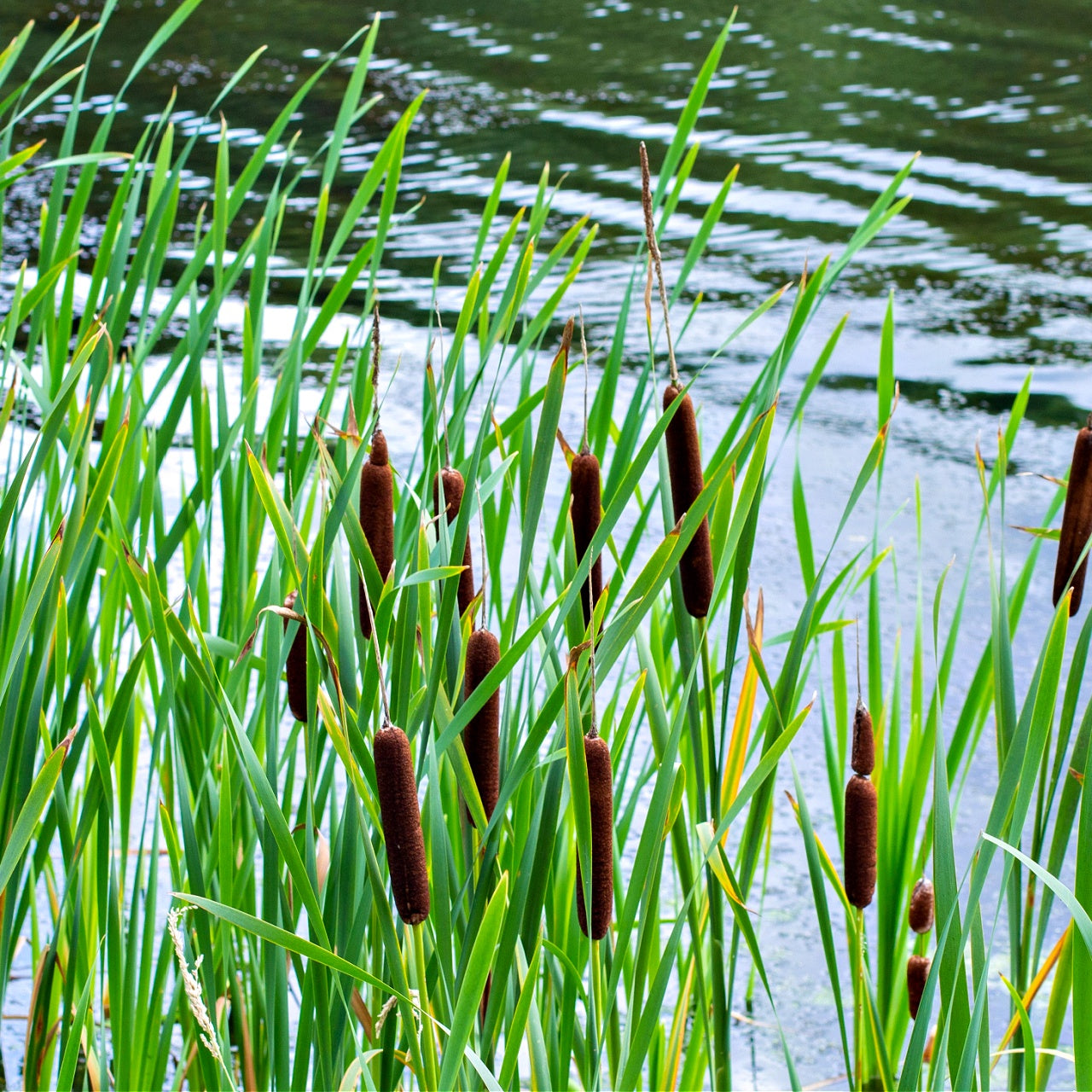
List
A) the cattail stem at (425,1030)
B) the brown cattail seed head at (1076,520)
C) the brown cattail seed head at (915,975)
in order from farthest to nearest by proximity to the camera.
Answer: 1. the brown cattail seed head at (915,975)
2. the brown cattail seed head at (1076,520)
3. the cattail stem at (425,1030)

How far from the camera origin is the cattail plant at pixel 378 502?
671mm

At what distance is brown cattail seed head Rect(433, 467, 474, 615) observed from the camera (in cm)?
67

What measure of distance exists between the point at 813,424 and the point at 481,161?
98.4 inches

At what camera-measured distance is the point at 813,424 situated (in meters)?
3.06

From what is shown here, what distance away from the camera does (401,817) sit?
0.57 meters

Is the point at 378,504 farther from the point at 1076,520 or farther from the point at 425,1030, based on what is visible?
the point at 1076,520

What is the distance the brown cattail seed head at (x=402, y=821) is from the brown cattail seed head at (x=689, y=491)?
0.74 ft

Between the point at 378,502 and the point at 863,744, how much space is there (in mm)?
328

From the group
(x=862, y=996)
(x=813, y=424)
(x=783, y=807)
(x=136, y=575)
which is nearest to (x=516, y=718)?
(x=136, y=575)

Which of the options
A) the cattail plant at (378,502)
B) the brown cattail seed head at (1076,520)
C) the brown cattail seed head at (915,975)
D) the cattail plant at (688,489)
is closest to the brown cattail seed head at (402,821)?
the cattail plant at (378,502)

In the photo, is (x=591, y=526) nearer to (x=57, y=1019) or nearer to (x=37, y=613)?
(x=37, y=613)

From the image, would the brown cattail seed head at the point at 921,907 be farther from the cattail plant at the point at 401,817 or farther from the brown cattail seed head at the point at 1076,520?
the cattail plant at the point at 401,817

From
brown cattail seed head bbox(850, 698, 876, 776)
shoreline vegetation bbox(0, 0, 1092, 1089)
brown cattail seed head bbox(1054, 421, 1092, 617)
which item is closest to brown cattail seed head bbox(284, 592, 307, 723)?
shoreline vegetation bbox(0, 0, 1092, 1089)

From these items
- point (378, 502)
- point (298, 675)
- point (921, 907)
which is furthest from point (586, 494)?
point (921, 907)
